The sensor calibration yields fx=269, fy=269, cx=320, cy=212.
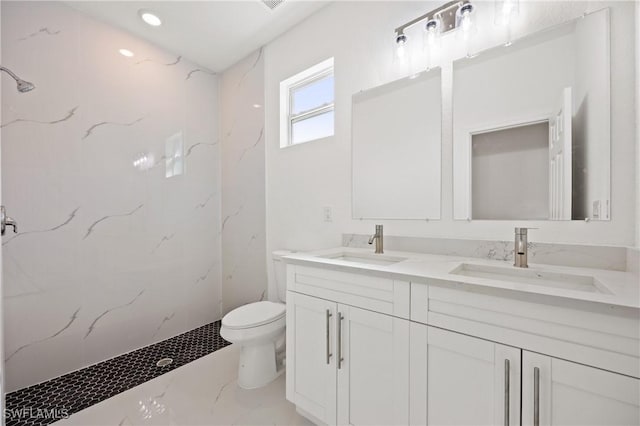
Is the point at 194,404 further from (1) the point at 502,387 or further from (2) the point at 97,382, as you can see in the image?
(1) the point at 502,387

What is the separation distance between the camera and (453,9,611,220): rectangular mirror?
1107 mm

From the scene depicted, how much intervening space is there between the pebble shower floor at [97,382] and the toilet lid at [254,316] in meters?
0.67

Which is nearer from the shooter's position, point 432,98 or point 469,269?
point 469,269

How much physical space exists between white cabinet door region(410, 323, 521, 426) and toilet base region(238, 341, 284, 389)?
105 centimetres

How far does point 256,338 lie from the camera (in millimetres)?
1671

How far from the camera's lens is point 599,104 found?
43.2 inches

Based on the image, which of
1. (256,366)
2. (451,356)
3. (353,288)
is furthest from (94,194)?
(451,356)

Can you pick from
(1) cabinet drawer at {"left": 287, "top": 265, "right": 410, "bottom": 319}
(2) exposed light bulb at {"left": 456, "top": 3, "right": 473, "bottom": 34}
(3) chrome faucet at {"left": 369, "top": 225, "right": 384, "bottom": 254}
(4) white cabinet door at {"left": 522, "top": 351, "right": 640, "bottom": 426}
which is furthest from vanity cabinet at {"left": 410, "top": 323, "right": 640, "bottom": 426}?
(2) exposed light bulb at {"left": 456, "top": 3, "right": 473, "bottom": 34}

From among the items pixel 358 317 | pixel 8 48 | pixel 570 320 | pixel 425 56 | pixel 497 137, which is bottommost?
pixel 358 317

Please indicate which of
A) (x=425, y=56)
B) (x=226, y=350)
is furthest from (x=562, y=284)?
(x=226, y=350)

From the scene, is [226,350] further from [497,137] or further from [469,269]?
[497,137]

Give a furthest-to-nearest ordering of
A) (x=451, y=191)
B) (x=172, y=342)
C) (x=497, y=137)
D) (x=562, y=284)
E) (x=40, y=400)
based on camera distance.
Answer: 1. (x=172, y=342)
2. (x=40, y=400)
3. (x=451, y=191)
4. (x=497, y=137)
5. (x=562, y=284)

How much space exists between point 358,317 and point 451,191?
0.85 meters

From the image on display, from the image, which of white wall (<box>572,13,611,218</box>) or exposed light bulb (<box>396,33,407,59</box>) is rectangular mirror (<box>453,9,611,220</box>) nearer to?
white wall (<box>572,13,611,218</box>)
